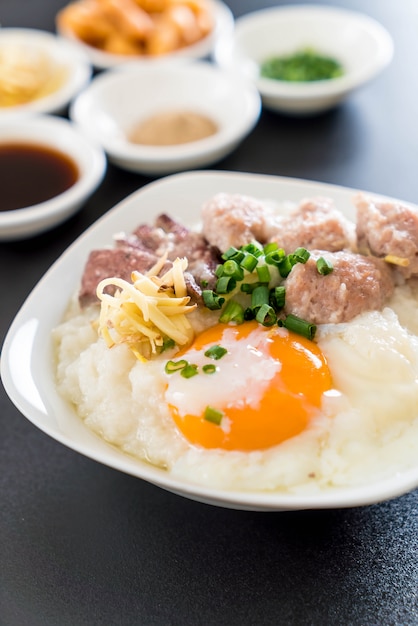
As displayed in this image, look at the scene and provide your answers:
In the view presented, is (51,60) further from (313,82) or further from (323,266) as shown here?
(323,266)

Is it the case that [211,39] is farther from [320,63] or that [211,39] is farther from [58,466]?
[58,466]

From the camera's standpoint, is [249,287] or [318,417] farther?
[249,287]

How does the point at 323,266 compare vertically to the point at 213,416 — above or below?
above

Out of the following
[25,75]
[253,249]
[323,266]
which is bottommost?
[25,75]

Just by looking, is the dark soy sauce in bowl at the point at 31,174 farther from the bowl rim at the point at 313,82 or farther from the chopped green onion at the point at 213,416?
the chopped green onion at the point at 213,416

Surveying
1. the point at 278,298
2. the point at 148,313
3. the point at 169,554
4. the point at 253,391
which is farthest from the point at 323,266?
the point at 169,554

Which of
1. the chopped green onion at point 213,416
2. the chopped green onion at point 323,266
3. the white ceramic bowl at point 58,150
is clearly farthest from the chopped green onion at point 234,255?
the white ceramic bowl at point 58,150

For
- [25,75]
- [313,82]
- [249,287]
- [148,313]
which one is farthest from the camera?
[25,75]
